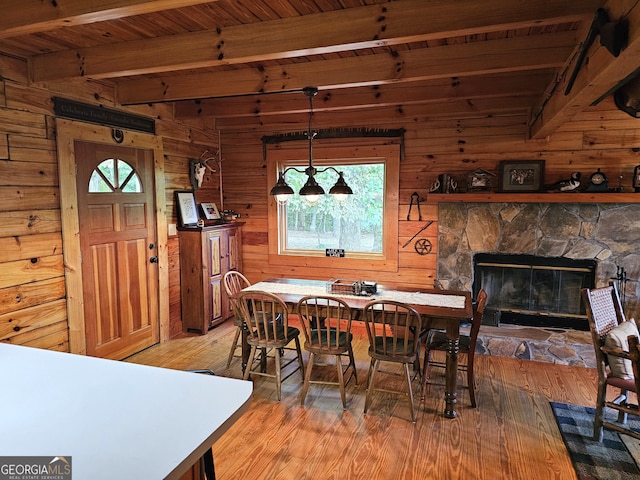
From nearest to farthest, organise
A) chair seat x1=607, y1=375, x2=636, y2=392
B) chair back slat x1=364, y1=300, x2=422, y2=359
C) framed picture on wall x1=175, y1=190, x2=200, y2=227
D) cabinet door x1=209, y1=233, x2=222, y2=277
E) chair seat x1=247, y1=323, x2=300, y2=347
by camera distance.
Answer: chair seat x1=607, y1=375, x2=636, y2=392 → chair back slat x1=364, y1=300, x2=422, y2=359 → chair seat x1=247, y1=323, x2=300, y2=347 → framed picture on wall x1=175, y1=190, x2=200, y2=227 → cabinet door x1=209, y1=233, x2=222, y2=277

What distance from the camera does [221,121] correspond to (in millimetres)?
5227

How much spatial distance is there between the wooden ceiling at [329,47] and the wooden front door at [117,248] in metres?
0.67

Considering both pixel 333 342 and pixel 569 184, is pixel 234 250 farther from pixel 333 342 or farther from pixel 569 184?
pixel 569 184

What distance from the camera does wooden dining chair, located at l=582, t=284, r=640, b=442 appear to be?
2.54 metres

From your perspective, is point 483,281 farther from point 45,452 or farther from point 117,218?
point 45,452

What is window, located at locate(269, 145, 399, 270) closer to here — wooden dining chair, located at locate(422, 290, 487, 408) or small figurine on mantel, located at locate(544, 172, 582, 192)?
small figurine on mantel, located at locate(544, 172, 582, 192)

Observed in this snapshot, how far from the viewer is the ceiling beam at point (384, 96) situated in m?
3.53

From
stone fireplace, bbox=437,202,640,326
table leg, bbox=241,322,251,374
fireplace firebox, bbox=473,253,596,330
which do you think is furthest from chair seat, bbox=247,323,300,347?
fireplace firebox, bbox=473,253,596,330

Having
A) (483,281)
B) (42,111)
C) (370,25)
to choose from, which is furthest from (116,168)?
(483,281)

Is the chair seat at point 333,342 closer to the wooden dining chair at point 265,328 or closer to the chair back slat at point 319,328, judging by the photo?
the chair back slat at point 319,328

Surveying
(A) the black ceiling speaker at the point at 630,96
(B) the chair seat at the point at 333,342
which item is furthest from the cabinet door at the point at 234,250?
(A) the black ceiling speaker at the point at 630,96

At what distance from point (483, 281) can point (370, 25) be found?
3.15 meters

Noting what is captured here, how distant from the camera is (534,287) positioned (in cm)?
434

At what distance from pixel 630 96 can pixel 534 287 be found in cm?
235
